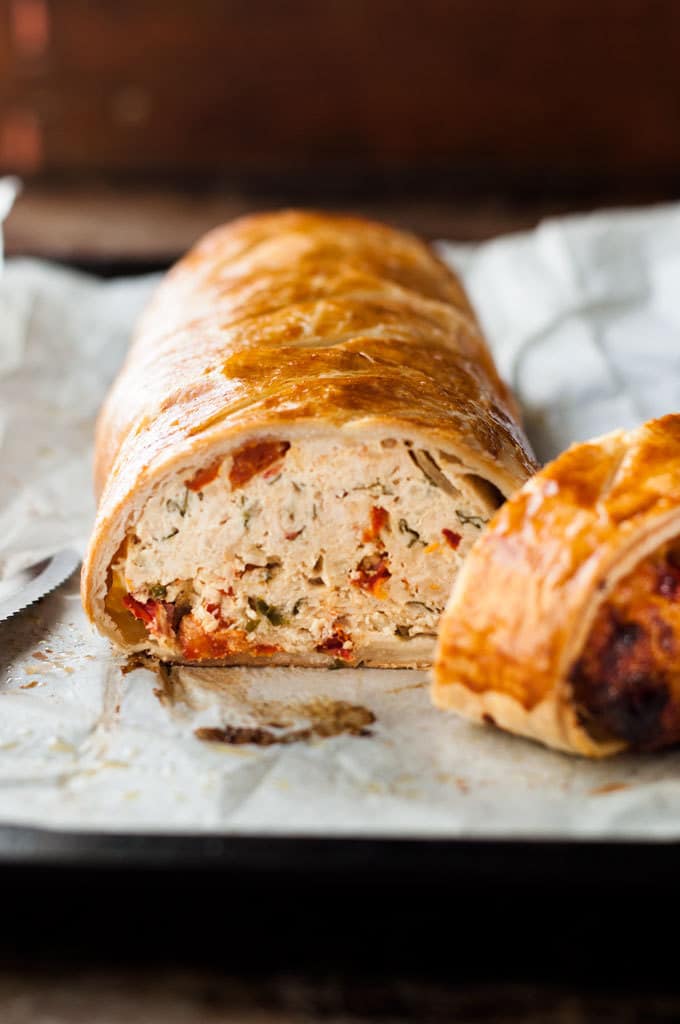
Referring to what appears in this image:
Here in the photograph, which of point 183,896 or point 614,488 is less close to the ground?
point 614,488

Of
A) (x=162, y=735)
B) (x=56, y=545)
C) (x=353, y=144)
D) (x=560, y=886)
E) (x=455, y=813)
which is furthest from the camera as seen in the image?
(x=353, y=144)

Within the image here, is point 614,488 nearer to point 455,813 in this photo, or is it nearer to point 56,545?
point 455,813

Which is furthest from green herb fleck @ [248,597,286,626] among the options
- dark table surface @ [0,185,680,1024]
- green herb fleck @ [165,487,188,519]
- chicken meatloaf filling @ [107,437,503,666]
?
dark table surface @ [0,185,680,1024]

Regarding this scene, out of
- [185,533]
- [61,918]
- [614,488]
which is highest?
[614,488]

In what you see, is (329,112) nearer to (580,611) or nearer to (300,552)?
→ (300,552)

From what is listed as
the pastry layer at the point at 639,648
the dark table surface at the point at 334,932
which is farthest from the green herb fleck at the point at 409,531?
the dark table surface at the point at 334,932

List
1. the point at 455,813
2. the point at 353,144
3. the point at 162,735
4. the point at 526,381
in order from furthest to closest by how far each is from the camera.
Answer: the point at 353,144
the point at 526,381
the point at 162,735
the point at 455,813

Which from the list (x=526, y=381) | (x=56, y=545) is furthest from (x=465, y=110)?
(x=56, y=545)
